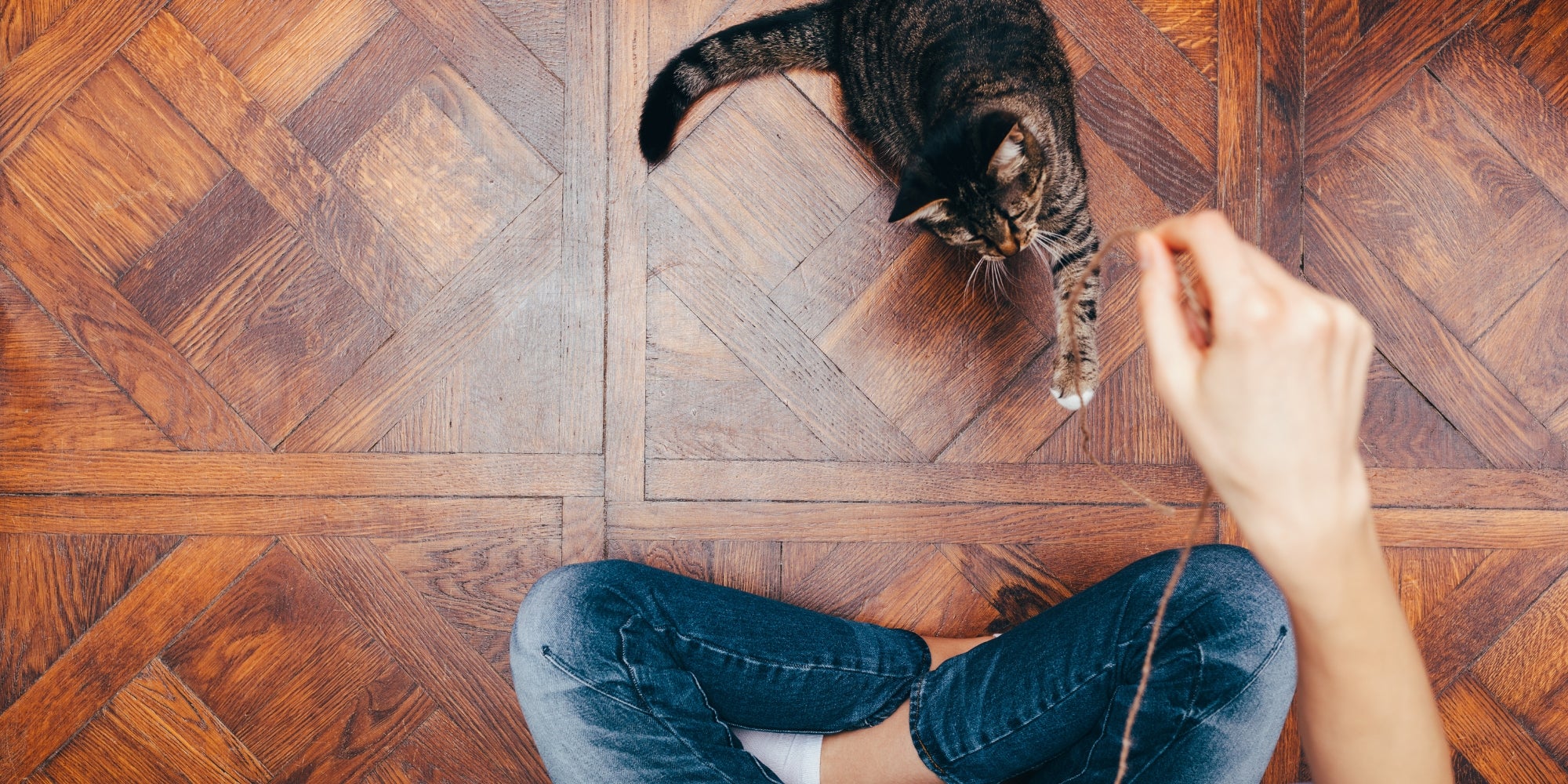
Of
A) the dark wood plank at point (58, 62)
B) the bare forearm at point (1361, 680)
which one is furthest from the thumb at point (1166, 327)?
the dark wood plank at point (58, 62)

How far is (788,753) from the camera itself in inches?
32.5

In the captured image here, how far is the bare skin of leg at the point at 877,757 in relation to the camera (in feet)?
2.63

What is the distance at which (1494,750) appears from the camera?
906 mm

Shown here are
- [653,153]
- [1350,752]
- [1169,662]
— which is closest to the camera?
[1350,752]

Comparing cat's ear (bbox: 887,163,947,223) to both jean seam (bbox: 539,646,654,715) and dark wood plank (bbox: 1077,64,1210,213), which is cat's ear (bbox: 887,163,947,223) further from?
jean seam (bbox: 539,646,654,715)

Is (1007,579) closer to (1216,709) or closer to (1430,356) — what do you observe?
(1216,709)

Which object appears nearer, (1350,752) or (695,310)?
(1350,752)

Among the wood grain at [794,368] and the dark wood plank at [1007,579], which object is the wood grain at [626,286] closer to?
the wood grain at [794,368]

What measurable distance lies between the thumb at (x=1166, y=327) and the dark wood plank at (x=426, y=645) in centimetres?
Answer: 77

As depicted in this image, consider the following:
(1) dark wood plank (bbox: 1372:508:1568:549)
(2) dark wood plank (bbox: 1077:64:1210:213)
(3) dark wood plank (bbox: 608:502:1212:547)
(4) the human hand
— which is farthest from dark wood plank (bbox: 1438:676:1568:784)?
(4) the human hand

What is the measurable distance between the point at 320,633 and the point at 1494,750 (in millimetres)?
1315

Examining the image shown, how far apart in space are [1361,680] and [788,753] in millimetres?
542

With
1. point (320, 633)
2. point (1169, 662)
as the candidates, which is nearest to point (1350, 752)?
point (1169, 662)

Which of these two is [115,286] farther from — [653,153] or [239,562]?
[653,153]
